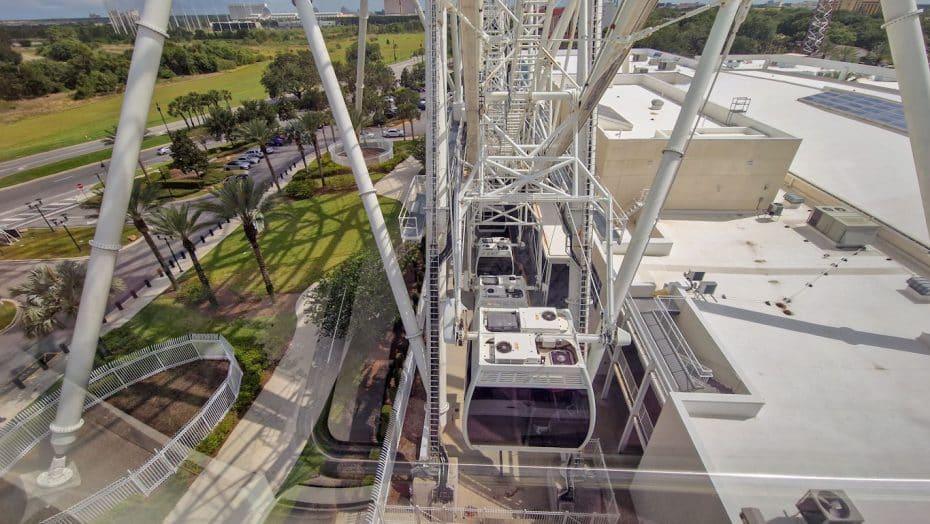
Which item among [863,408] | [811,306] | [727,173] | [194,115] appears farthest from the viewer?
[194,115]

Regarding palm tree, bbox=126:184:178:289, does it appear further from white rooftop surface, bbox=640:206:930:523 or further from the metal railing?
white rooftop surface, bbox=640:206:930:523

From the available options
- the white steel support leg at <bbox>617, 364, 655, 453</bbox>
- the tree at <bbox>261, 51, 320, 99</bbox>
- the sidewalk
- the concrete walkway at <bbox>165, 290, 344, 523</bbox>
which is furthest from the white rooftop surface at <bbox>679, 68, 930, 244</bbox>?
the tree at <bbox>261, 51, 320, 99</bbox>

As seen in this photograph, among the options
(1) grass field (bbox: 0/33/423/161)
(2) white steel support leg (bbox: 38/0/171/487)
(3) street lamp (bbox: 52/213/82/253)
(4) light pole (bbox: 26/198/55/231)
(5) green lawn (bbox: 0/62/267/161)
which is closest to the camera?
(2) white steel support leg (bbox: 38/0/171/487)

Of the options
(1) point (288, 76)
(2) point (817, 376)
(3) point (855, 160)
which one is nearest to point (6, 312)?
(2) point (817, 376)

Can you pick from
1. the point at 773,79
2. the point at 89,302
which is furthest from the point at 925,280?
the point at 773,79

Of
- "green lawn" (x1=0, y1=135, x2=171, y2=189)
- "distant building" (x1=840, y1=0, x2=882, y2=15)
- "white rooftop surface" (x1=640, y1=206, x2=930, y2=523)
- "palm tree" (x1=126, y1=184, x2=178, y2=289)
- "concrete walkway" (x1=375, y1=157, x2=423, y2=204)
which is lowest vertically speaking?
"concrete walkway" (x1=375, y1=157, x2=423, y2=204)

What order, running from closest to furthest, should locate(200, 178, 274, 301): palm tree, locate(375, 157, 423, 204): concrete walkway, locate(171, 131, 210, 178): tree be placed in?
1. locate(200, 178, 274, 301): palm tree
2. locate(375, 157, 423, 204): concrete walkway
3. locate(171, 131, 210, 178): tree

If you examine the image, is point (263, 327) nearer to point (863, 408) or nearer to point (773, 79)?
point (863, 408)
